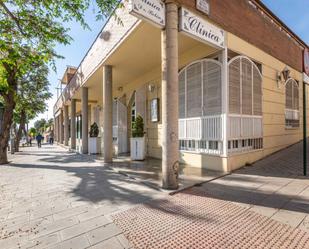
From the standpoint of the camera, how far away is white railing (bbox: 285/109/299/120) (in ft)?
32.5

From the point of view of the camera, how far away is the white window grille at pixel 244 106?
670cm

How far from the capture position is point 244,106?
7.20 m

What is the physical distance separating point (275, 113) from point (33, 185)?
8778 mm

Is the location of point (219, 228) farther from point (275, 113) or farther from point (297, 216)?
point (275, 113)

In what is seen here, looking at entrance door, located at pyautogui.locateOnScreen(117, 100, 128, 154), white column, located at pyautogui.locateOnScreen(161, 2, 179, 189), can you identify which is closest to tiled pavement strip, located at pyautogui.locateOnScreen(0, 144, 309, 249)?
white column, located at pyautogui.locateOnScreen(161, 2, 179, 189)

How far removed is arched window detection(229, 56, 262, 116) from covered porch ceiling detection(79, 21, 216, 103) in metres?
1.01

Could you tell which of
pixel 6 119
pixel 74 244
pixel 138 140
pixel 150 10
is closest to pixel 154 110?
pixel 138 140

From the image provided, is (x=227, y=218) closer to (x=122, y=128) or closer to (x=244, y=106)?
(x=244, y=106)

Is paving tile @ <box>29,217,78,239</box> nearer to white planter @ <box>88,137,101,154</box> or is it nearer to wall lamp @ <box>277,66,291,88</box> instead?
white planter @ <box>88,137,101,154</box>

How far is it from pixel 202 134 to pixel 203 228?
169 inches

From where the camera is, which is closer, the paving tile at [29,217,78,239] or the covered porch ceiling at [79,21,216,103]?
the paving tile at [29,217,78,239]

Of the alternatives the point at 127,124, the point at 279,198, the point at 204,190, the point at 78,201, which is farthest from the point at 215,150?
the point at 127,124

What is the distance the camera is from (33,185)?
561 cm

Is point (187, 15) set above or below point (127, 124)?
above
